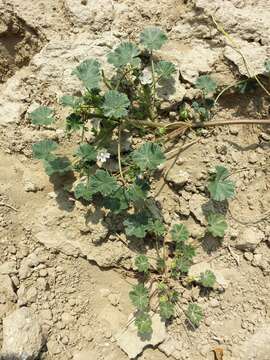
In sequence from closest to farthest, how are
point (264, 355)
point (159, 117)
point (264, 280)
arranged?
point (264, 355), point (264, 280), point (159, 117)

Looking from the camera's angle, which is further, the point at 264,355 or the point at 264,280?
the point at 264,280

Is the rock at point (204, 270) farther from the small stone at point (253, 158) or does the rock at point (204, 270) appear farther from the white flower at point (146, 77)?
the white flower at point (146, 77)

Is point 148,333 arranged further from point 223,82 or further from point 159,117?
point 223,82

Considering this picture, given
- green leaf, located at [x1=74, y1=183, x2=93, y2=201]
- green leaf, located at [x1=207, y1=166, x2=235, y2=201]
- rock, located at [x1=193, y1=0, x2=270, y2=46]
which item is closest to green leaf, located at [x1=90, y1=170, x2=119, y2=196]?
green leaf, located at [x1=74, y1=183, x2=93, y2=201]

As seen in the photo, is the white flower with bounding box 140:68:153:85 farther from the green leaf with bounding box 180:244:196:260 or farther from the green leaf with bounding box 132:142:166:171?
the green leaf with bounding box 180:244:196:260

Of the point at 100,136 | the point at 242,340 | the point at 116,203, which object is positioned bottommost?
the point at 242,340

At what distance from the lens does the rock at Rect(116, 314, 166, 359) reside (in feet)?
11.1

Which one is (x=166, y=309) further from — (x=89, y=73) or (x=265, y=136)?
(x=89, y=73)

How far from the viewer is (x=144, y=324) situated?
133 inches

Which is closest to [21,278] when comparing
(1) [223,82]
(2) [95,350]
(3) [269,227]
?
(2) [95,350]

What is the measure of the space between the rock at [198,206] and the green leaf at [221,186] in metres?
0.14

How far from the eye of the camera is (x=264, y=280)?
362 cm

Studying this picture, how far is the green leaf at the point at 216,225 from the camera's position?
362cm

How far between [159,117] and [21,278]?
1.60 m
